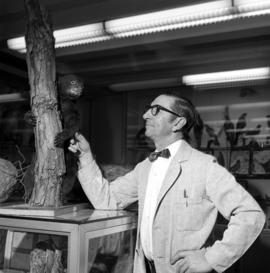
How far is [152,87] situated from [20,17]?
1.19m

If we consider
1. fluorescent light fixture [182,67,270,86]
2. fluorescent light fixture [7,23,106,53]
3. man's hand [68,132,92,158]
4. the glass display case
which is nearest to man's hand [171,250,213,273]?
the glass display case

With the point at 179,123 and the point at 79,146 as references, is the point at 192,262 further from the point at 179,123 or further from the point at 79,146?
the point at 79,146

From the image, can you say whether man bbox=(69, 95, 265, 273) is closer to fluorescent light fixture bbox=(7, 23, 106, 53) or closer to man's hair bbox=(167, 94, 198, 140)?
man's hair bbox=(167, 94, 198, 140)

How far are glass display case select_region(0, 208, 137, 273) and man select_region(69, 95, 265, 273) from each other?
10 cm

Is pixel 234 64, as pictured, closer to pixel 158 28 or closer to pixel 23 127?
pixel 158 28

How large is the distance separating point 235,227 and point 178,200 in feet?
0.81

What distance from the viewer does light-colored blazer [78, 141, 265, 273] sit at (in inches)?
55.8

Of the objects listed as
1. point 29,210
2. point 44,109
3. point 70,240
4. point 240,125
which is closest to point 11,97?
point 44,109

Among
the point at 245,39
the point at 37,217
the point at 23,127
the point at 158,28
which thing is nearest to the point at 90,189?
the point at 37,217

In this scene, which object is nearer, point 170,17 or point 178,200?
point 178,200

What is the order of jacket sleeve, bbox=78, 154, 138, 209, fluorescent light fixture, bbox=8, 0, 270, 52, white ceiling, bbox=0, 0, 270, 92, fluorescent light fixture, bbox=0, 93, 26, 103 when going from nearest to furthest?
jacket sleeve, bbox=78, 154, 138, 209, fluorescent light fixture, bbox=8, 0, 270, 52, white ceiling, bbox=0, 0, 270, 92, fluorescent light fixture, bbox=0, 93, 26, 103

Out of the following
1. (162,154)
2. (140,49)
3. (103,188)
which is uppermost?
(140,49)

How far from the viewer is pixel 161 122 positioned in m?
1.69

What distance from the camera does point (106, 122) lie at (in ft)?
11.1
